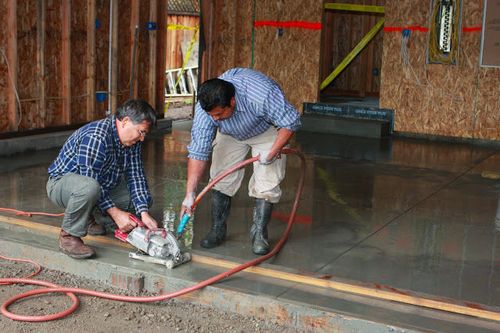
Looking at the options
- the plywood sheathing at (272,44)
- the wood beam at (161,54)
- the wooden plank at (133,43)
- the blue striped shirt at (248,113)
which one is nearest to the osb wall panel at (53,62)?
the wooden plank at (133,43)

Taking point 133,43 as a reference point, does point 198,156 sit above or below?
below

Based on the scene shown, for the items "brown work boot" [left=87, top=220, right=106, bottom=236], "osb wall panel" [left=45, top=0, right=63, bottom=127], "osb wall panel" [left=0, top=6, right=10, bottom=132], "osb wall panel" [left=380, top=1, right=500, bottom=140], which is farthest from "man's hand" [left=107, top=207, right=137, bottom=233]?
"osb wall panel" [left=380, top=1, right=500, bottom=140]

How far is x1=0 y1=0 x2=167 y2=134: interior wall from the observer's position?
876cm

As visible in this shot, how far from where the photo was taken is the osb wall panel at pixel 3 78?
852cm

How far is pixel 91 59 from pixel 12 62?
57.8 inches

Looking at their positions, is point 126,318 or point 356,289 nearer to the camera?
point 126,318

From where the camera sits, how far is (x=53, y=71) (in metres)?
9.42

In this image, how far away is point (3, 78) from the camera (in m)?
8.63

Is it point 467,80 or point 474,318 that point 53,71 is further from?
point 474,318

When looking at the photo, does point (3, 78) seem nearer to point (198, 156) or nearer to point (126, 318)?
point (198, 156)

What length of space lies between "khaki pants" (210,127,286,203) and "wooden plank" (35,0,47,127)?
479 centimetres

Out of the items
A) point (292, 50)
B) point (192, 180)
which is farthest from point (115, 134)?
point (292, 50)

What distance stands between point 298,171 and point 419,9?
14.0 ft

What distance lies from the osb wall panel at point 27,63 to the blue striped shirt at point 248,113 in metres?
4.87
